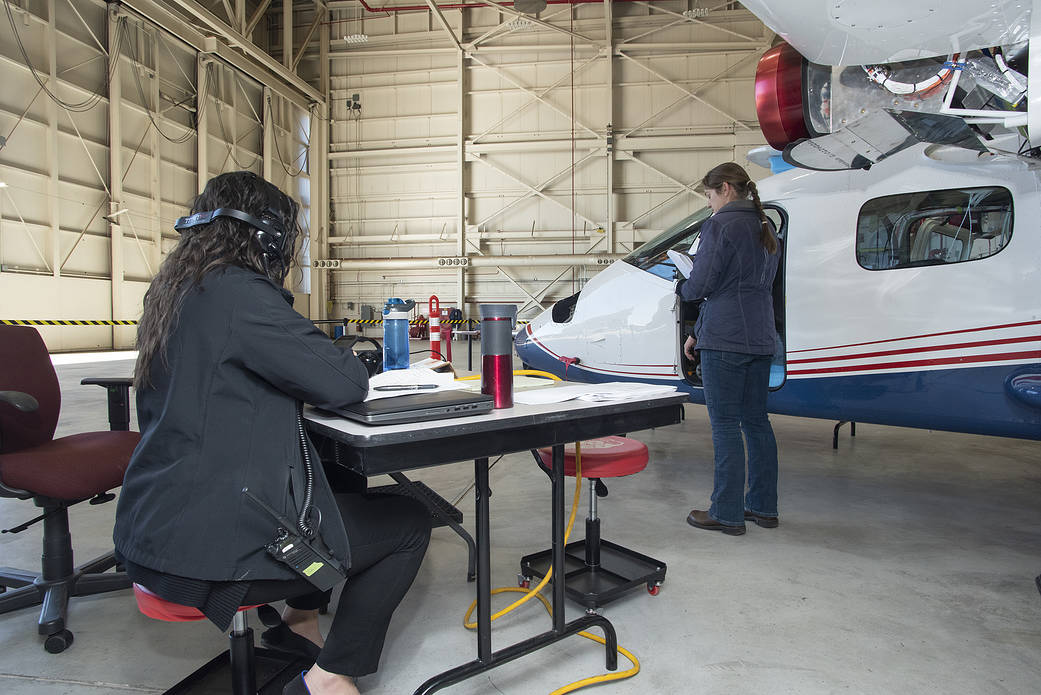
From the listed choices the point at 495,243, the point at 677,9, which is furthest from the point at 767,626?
the point at 677,9

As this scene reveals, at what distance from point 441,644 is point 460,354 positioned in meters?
9.94

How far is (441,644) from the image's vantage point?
1.89m

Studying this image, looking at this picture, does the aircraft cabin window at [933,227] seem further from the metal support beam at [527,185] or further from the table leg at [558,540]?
the metal support beam at [527,185]

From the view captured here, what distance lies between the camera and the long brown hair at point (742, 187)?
2.72 meters

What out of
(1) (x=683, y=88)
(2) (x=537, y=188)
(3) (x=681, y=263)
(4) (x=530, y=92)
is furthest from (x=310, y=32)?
(3) (x=681, y=263)

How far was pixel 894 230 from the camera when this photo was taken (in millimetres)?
3078

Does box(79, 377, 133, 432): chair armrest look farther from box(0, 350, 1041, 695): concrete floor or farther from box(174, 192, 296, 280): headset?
box(174, 192, 296, 280): headset

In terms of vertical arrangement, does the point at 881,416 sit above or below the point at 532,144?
below

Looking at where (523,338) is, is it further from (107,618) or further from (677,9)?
(677,9)

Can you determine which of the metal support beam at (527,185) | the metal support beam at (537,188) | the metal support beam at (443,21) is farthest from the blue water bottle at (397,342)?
the metal support beam at (443,21)

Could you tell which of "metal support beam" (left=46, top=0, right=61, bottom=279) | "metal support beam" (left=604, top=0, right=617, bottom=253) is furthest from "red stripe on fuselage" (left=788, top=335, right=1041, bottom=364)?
"metal support beam" (left=46, top=0, right=61, bottom=279)

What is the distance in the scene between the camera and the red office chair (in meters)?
1.90

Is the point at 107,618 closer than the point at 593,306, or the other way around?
the point at 107,618

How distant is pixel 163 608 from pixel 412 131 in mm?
14784
